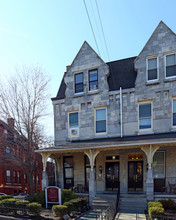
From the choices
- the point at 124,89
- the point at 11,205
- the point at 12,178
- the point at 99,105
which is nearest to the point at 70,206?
the point at 11,205

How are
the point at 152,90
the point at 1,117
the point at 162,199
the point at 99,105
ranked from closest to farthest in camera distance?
the point at 162,199 → the point at 152,90 → the point at 99,105 → the point at 1,117

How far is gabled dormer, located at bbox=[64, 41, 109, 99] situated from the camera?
1465 cm

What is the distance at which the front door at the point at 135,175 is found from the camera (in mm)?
12789

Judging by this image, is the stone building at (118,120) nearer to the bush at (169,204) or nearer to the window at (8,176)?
the bush at (169,204)

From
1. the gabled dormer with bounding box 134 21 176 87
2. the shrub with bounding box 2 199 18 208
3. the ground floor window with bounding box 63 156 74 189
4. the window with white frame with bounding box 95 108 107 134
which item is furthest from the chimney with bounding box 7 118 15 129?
the gabled dormer with bounding box 134 21 176 87

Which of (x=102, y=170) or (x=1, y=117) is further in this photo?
(x=1, y=117)

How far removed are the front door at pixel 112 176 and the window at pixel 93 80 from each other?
21.1 feet

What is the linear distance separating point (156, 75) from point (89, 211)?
10.6 meters

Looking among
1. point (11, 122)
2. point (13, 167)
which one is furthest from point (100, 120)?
point (13, 167)

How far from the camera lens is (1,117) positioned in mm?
15898

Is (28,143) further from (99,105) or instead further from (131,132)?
(131,132)

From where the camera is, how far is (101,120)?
14289 millimetres

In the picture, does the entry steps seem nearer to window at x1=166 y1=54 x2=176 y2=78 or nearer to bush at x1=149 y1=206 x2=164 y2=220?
bush at x1=149 y1=206 x2=164 y2=220

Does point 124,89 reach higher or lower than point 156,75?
lower
